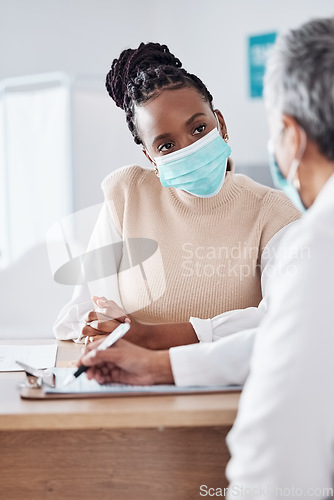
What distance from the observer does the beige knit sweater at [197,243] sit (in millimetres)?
1788

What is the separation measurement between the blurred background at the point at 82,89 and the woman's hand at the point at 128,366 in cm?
158

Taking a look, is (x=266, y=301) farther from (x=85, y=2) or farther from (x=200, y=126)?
(x=85, y=2)

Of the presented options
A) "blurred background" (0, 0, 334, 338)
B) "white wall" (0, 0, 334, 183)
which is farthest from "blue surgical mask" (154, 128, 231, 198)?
"white wall" (0, 0, 334, 183)

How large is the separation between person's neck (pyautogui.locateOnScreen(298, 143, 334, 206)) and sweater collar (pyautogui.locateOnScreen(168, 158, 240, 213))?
78 cm

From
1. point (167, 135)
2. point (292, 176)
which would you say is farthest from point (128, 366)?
point (167, 135)

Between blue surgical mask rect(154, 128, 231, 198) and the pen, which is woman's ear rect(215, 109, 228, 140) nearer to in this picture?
blue surgical mask rect(154, 128, 231, 198)

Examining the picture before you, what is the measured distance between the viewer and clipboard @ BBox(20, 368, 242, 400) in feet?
3.92

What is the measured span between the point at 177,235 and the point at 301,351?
1013 millimetres

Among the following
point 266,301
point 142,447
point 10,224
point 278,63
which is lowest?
point 10,224

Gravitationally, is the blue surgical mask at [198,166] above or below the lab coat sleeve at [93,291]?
above

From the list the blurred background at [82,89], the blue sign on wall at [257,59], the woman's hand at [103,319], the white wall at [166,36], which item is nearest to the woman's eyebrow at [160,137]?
the woman's hand at [103,319]

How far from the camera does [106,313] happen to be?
161cm

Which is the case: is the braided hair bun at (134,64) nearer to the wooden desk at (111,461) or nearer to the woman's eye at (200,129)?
the woman's eye at (200,129)

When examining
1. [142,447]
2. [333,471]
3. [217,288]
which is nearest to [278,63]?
[333,471]
